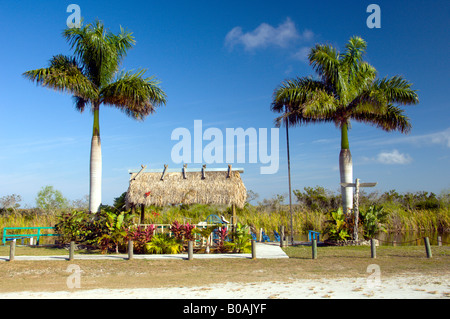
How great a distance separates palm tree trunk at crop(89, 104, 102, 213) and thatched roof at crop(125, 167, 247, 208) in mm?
1350

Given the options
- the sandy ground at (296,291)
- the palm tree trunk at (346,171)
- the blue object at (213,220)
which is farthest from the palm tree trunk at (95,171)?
the palm tree trunk at (346,171)

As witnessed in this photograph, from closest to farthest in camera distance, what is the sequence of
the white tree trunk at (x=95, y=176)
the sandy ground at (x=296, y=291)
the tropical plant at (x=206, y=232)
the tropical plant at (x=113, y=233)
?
1. the sandy ground at (x=296, y=291)
2. the tropical plant at (x=113, y=233)
3. the tropical plant at (x=206, y=232)
4. the white tree trunk at (x=95, y=176)

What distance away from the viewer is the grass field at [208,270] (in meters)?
9.68

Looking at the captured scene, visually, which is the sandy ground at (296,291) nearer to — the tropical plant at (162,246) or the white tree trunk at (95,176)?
the tropical plant at (162,246)

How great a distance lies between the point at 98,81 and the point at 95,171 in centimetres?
436

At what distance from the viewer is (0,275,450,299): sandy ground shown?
7.48 metres

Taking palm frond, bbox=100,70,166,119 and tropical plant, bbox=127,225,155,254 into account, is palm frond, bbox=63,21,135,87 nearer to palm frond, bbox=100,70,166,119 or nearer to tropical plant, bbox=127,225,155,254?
palm frond, bbox=100,70,166,119

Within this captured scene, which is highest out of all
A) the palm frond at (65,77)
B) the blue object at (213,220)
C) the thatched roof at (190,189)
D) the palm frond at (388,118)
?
the palm frond at (65,77)

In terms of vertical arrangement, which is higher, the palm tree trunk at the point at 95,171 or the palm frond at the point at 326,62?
the palm frond at the point at 326,62

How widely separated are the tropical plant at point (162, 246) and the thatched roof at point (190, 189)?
8.66ft

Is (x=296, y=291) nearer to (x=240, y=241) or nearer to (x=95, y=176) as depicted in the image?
(x=240, y=241)

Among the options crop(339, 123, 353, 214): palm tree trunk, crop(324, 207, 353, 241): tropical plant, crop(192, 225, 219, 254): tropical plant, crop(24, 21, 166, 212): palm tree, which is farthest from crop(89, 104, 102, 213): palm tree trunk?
crop(339, 123, 353, 214): palm tree trunk
